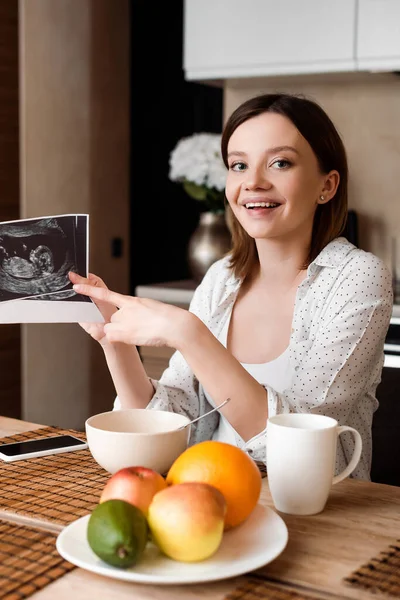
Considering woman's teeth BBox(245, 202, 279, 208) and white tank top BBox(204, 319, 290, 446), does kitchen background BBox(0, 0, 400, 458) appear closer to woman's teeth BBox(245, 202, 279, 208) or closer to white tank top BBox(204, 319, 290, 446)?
woman's teeth BBox(245, 202, 279, 208)

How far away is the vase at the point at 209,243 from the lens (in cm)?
304

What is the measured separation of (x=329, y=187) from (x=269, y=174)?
18 cm

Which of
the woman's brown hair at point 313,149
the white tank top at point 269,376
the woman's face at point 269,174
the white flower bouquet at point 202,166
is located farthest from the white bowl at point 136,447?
the white flower bouquet at point 202,166

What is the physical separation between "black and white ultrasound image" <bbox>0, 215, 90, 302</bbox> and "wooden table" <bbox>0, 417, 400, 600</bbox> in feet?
1.62

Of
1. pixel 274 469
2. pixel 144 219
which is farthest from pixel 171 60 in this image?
pixel 274 469

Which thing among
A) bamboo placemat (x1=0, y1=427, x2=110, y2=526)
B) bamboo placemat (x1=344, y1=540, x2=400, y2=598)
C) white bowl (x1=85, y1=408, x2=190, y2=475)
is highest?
white bowl (x1=85, y1=408, x2=190, y2=475)

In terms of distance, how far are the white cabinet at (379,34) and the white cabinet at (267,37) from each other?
3cm

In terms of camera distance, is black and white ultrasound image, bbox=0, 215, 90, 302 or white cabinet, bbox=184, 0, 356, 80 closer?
black and white ultrasound image, bbox=0, 215, 90, 302

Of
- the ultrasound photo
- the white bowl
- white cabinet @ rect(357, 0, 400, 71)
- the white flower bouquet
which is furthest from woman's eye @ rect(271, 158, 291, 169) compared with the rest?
the white flower bouquet

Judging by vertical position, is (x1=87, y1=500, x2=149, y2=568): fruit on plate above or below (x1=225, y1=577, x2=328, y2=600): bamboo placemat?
above

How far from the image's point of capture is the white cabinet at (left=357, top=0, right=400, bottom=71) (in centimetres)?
258

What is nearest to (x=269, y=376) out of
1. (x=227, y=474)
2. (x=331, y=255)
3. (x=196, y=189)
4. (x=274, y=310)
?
(x=274, y=310)

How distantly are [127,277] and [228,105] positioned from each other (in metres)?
Result: 1.07

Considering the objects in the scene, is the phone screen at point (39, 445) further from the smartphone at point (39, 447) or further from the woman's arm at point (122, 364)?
the woman's arm at point (122, 364)
